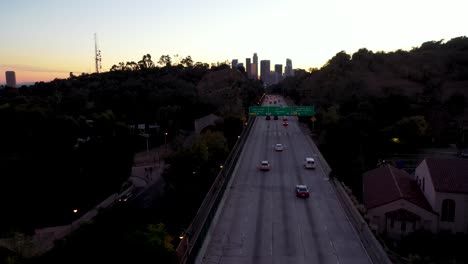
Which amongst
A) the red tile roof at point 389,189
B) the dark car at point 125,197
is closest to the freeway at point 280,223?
the red tile roof at point 389,189

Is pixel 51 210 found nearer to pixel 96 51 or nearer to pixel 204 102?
pixel 204 102

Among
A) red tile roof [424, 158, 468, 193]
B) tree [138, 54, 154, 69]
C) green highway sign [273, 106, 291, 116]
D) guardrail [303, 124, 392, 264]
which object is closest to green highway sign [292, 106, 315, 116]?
green highway sign [273, 106, 291, 116]

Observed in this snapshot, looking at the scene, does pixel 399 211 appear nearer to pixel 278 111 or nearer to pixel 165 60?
pixel 278 111

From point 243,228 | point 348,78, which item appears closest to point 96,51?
point 348,78

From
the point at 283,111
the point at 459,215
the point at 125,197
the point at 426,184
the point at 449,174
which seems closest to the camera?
the point at 459,215

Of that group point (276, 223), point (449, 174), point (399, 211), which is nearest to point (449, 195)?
point (449, 174)

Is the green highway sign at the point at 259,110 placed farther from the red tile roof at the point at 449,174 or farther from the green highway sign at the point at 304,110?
the red tile roof at the point at 449,174
